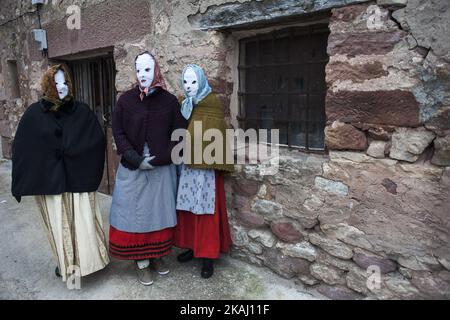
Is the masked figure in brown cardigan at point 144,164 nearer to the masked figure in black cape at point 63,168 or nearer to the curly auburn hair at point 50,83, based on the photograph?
the masked figure in black cape at point 63,168

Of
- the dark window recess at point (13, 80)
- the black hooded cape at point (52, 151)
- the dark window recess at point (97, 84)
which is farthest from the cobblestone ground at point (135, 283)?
the dark window recess at point (13, 80)

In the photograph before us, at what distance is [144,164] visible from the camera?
2.04 metres

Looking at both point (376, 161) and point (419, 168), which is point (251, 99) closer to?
point (376, 161)

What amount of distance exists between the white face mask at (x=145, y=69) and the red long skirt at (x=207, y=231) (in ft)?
2.47

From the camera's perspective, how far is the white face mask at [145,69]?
2.02 m

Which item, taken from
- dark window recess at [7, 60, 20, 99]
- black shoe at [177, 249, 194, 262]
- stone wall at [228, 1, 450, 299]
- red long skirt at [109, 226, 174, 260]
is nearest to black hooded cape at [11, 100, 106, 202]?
red long skirt at [109, 226, 174, 260]

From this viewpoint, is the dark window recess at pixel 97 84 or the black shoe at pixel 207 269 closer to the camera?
the black shoe at pixel 207 269

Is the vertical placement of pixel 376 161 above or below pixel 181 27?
below

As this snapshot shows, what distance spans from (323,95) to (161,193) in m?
1.21

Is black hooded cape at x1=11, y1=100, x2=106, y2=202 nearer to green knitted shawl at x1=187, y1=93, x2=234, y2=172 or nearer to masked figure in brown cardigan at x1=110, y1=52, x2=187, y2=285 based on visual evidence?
masked figure in brown cardigan at x1=110, y1=52, x2=187, y2=285

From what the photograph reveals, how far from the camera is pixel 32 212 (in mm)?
3521


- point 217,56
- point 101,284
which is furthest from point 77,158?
point 217,56

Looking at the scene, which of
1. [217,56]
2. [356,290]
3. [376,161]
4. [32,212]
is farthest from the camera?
[32,212]

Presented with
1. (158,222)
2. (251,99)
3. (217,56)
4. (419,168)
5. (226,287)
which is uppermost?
(217,56)
